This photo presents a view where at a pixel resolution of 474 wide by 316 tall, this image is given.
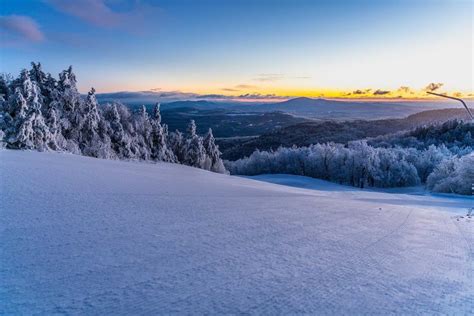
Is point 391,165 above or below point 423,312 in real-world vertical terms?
below

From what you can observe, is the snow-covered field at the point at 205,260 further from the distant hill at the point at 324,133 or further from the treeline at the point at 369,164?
the distant hill at the point at 324,133

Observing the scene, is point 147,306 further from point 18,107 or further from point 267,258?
point 18,107

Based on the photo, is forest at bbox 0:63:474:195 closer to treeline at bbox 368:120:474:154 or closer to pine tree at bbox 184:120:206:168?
pine tree at bbox 184:120:206:168

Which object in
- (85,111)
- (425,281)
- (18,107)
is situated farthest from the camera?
(85,111)

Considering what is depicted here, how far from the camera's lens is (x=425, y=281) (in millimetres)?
4430

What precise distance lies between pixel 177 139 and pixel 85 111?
23.5 metres

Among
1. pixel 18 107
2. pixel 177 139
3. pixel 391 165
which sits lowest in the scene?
pixel 391 165

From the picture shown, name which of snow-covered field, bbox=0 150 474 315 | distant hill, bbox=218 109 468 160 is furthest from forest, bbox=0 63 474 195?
distant hill, bbox=218 109 468 160

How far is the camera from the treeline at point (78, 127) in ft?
70.2

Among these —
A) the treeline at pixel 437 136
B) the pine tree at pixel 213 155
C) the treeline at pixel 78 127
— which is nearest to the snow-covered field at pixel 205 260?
the treeline at pixel 78 127

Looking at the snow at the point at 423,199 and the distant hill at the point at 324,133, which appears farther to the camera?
the distant hill at the point at 324,133

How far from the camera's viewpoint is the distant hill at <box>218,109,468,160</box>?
144875mm

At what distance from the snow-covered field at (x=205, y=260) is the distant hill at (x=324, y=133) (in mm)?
128208

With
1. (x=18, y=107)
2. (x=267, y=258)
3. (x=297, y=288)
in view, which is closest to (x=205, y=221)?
(x=267, y=258)
